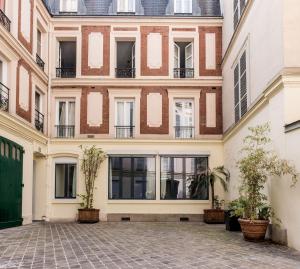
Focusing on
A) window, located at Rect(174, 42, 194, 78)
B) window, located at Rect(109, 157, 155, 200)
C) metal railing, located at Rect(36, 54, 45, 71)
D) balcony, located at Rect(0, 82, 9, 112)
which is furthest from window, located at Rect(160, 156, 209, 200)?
balcony, located at Rect(0, 82, 9, 112)

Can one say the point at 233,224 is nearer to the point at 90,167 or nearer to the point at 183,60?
the point at 90,167

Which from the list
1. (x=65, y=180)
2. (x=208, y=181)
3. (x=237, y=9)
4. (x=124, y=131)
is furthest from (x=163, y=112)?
(x=237, y=9)

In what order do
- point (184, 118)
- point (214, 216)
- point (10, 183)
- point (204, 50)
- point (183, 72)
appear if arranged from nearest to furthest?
point (10, 183), point (214, 216), point (184, 118), point (204, 50), point (183, 72)

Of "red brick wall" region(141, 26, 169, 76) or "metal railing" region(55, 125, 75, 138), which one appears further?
"red brick wall" region(141, 26, 169, 76)

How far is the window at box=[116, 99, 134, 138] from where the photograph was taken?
19.0m

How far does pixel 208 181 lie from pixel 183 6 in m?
7.58

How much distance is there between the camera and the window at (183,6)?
1978cm

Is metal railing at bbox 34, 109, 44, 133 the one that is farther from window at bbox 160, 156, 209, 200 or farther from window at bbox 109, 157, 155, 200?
window at bbox 160, 156, 209, 200

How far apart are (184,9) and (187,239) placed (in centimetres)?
1144

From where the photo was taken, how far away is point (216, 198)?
18.3 meters

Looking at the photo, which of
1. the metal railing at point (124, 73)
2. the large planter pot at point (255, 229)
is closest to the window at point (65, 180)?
the metal railing at point (124, 73)

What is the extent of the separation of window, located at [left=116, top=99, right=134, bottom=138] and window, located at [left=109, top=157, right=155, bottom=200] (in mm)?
1033

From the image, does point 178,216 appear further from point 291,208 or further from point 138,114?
point 291,208

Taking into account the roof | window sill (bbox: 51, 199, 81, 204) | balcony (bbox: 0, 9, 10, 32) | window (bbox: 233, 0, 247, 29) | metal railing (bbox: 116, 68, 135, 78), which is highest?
the roof
